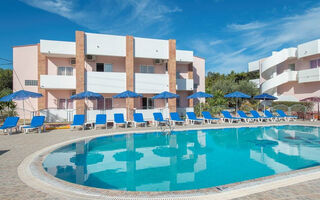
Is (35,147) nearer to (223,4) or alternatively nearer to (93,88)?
(93,88)

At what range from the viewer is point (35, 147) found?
781 cm

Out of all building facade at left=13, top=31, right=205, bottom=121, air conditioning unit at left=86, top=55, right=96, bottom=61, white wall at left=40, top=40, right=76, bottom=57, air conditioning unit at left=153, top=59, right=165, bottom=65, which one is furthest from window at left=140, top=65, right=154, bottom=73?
white wall at left=40, top=40, right=76, bottom=57

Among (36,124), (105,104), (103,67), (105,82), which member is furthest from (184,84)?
(36,124)

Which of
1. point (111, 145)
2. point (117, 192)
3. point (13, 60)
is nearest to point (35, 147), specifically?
point (111, 145)

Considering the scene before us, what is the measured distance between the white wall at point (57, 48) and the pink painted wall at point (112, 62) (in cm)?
201

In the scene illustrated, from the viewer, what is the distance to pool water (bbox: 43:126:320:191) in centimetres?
511

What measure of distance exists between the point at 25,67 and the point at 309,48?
33.7m

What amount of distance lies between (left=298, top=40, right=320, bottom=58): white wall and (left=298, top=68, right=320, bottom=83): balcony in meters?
2.11

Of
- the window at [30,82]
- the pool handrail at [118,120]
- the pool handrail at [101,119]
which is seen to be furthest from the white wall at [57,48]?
the pool handrail at [118,120]

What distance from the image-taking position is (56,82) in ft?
54.8

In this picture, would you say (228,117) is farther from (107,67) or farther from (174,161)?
(107,67)

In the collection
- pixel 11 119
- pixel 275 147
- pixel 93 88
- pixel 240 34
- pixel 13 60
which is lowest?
pixel 275 147

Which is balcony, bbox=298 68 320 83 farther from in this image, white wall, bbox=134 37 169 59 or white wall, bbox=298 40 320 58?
white wall, bbox=134 37 169 59

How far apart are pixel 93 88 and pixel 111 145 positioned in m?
8.91
